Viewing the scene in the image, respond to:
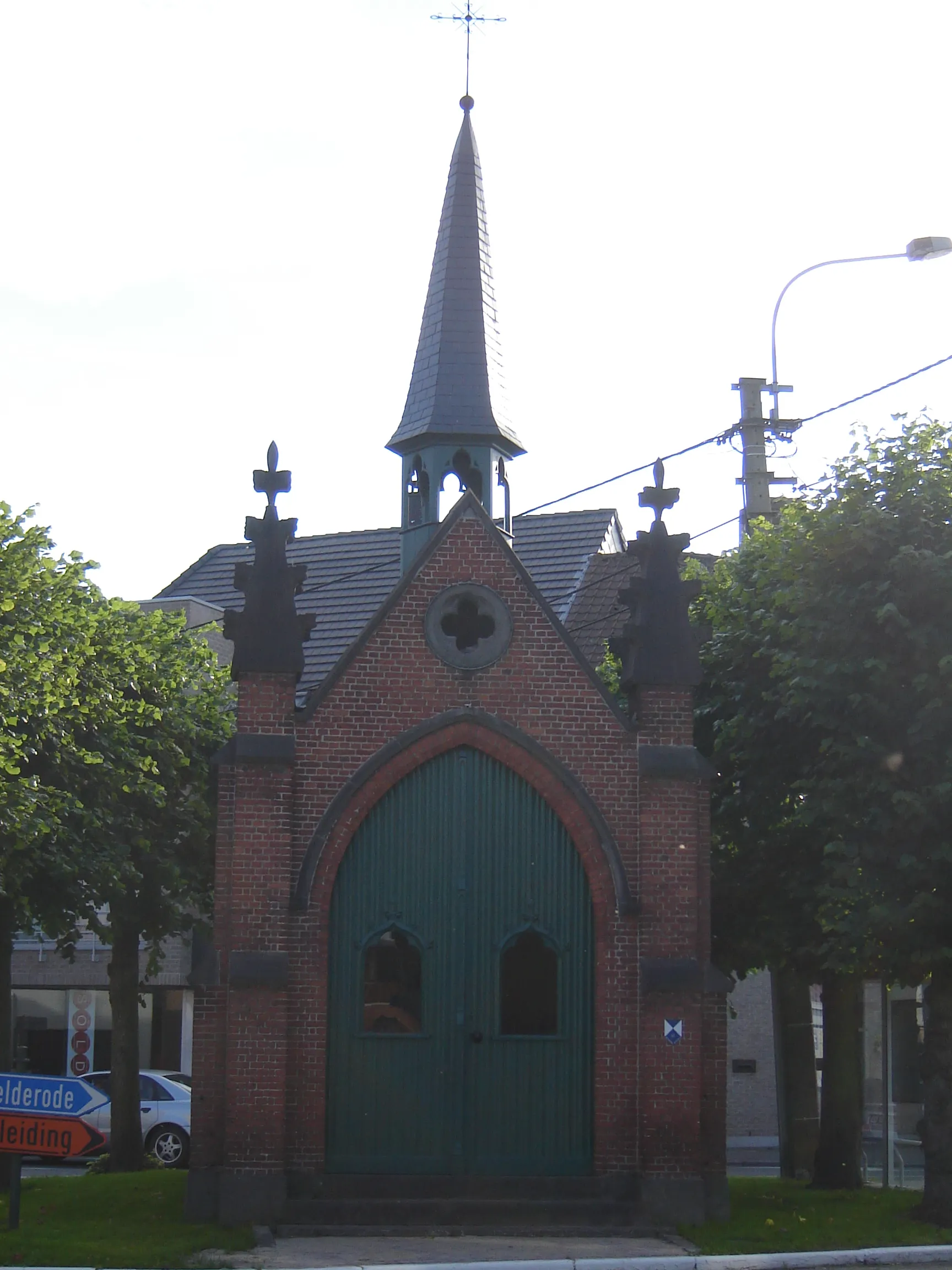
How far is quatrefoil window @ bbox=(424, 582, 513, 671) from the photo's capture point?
17.5 meters

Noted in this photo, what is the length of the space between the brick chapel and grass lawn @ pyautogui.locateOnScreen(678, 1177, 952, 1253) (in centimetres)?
67

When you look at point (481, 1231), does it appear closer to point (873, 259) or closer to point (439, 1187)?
point (439, 1187)

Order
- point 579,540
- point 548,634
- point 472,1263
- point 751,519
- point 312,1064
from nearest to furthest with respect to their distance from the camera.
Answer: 1. point 472,1263
2. point 312,1064
3. point 548,634
4. point 751,519
5. point 579,540

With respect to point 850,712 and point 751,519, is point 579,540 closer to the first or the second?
point 751,519

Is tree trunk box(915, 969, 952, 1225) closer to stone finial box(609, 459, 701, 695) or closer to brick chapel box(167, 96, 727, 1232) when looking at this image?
brick chapel box(167, 96, 727, 1232)

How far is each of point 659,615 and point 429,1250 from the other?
22.5 ft

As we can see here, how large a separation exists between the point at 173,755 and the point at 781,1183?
32.0ft

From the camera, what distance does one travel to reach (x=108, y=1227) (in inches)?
628

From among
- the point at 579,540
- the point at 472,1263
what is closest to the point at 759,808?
the point at 472,1263

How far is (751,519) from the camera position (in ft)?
71.4

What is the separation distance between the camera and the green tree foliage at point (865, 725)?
55.2 ft

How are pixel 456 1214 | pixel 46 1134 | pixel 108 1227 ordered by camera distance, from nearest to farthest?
pixel 46 1134
pixel 108 1227
pixel 456 1214

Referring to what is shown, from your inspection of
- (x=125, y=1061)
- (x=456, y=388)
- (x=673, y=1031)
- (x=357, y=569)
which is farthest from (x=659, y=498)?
(x=357, y=569)

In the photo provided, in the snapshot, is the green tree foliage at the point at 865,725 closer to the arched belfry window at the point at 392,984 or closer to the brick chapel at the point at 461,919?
the brick chapel at the point at 461,919
